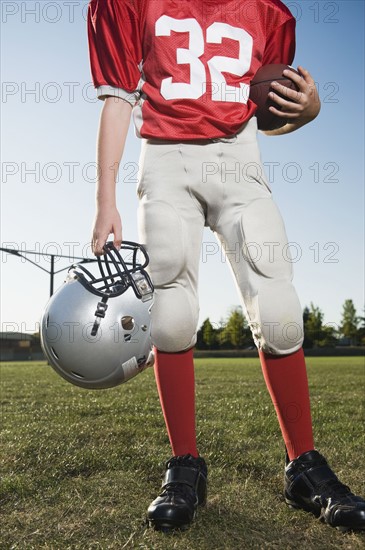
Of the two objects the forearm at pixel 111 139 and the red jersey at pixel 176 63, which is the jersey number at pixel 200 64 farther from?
the forearm at pixel 111 139

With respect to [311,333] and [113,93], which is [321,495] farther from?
[311,333]

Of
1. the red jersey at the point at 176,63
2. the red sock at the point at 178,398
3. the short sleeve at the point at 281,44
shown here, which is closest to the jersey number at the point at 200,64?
the red jersey at the point at 176,63

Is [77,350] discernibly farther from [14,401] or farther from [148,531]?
[14,401]

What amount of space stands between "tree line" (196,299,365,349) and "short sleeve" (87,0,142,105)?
51467 mm

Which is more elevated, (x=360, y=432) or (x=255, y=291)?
(x=255, y=291)

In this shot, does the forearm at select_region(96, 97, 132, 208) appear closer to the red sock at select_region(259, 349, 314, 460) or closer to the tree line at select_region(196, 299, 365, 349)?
the red sock at select_region(259, 349, 314, 460)

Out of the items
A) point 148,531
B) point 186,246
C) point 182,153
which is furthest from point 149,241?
point 148,531

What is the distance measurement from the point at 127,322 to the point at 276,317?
20.9 inches

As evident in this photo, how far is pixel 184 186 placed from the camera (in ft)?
7.11

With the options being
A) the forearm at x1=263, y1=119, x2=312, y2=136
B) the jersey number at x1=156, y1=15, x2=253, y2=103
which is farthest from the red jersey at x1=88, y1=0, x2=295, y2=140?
the forearm at x1=263, y1=119, x2=312, y2=136

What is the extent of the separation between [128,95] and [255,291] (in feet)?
3.08

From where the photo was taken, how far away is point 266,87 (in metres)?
2.35

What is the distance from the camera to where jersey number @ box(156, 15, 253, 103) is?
2.24 meters

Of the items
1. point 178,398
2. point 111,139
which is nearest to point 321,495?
point 178,398
